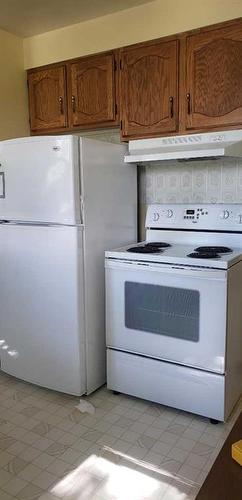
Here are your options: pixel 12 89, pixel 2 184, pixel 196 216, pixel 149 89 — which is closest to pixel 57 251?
pixel 2 184

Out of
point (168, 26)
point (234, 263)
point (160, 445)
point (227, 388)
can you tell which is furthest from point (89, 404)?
point (168, 26)

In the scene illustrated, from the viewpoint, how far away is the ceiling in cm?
232

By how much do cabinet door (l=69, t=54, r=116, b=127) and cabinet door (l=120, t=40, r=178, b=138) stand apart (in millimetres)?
97

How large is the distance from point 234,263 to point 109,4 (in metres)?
1.73

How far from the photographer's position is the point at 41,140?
2092 millimetres

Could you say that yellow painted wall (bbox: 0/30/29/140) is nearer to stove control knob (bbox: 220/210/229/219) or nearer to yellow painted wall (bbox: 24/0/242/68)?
yellow painted wall (bbox: 24/0/242/68)

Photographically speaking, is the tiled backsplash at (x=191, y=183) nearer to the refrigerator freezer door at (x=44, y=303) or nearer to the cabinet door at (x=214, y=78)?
the cabinet door at (x=214, y=78)

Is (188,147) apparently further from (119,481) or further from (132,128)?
(119,481)

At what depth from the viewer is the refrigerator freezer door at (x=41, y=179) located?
2.05 meters

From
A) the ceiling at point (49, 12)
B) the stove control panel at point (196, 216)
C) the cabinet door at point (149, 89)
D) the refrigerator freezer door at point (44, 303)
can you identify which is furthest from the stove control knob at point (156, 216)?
the ceiling at point (49, 12)

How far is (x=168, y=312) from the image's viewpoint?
2.04 metres

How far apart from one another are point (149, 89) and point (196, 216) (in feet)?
2.69

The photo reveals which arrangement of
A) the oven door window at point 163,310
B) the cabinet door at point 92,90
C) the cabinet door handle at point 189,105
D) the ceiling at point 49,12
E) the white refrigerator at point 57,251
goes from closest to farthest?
the oven door window at point 163,310 → the white refrigerator at point 57,251 → the cabinet door handle at point 189,105 → the ceiling at point 49,12 → the cabinet door at point 92,90

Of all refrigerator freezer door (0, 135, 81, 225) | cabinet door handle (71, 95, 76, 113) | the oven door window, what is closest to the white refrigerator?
refrigerator freezer door (0, 135, 81, 225)
